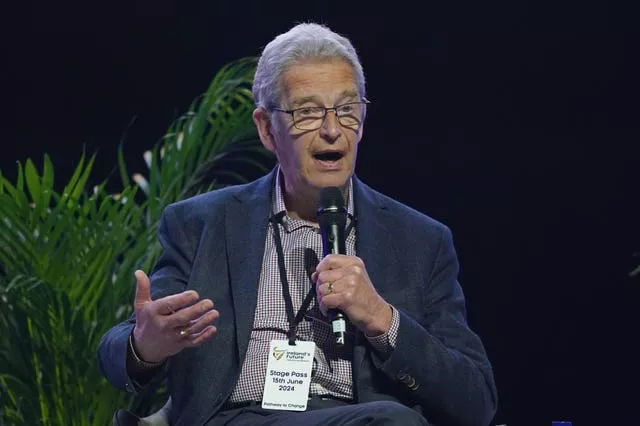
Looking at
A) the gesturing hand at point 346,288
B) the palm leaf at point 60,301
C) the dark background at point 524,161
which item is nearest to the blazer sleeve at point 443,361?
the gesturing hand at point 346,288

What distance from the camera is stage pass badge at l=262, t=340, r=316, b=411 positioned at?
2502 millimetres

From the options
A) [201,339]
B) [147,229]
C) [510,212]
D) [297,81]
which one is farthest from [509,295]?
[201,339]

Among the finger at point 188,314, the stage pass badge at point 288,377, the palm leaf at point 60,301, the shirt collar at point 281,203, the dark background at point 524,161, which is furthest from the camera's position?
the dark background at point 524,161

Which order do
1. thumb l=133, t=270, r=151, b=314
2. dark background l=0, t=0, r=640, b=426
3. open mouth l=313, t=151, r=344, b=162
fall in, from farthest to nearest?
dark background l=0, t=0, r=640, b=426
open mouth l=313, t=151, r=344, b=162
thumb l=133, t=270, r=151, b=314

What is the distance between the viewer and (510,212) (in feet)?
13.7

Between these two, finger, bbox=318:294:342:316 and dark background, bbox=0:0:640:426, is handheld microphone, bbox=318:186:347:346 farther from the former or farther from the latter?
dark background, bbox=0:0:640:426

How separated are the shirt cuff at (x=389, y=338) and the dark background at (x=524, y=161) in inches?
70.3

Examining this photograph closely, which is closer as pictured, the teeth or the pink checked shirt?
the pink checked shirt

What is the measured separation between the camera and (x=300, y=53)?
2764 mm

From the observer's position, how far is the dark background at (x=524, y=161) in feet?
13.4

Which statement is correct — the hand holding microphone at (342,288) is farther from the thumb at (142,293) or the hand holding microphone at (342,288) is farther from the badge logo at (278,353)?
the thumb at (142,293)

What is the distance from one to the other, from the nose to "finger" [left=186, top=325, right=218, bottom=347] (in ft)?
2.01

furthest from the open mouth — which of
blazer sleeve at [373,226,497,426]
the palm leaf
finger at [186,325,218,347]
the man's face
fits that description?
the palm leaf

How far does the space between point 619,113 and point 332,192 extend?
1.86 meters
